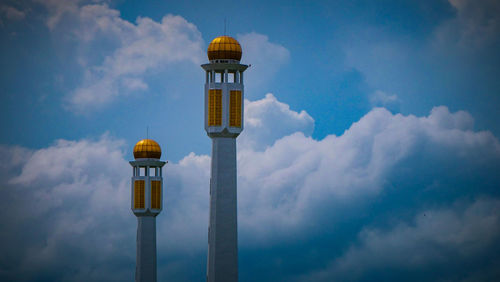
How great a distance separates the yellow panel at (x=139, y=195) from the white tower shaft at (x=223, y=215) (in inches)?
915

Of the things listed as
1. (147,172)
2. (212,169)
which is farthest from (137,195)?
(212,169)

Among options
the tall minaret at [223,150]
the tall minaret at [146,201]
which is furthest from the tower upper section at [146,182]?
the tall minaret at [223,150]

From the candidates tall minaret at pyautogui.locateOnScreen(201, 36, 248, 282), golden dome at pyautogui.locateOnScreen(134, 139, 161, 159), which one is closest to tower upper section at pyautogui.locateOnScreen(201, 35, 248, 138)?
tall minaret at pyautogui.locateOnScreen(201, 36, 248, 282)

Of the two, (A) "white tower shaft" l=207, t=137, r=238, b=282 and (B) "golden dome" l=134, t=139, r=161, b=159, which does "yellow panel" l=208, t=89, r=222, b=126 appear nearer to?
(A) "white tower shaft" l=207, t=137, r=238, b=282

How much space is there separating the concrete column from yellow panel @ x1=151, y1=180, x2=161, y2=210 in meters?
1.58

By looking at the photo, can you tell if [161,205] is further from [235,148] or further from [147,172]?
[235,148]

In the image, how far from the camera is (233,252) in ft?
337

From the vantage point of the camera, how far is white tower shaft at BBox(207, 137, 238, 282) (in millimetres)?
102188

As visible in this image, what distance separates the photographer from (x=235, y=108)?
10369 cm

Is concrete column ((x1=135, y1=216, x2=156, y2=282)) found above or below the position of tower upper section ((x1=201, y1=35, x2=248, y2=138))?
below

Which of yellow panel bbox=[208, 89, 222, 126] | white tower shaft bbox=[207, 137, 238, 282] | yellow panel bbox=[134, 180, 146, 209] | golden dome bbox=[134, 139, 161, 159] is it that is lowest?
white tower shaft bbox=[207, 137, 238, 282]

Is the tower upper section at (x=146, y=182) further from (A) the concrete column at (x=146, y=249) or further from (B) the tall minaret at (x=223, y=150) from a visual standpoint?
(B) the tall minaret at (x=223, y=150)

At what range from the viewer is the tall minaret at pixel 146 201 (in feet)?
411

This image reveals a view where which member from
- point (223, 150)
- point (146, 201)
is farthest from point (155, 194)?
point (223, 150)
